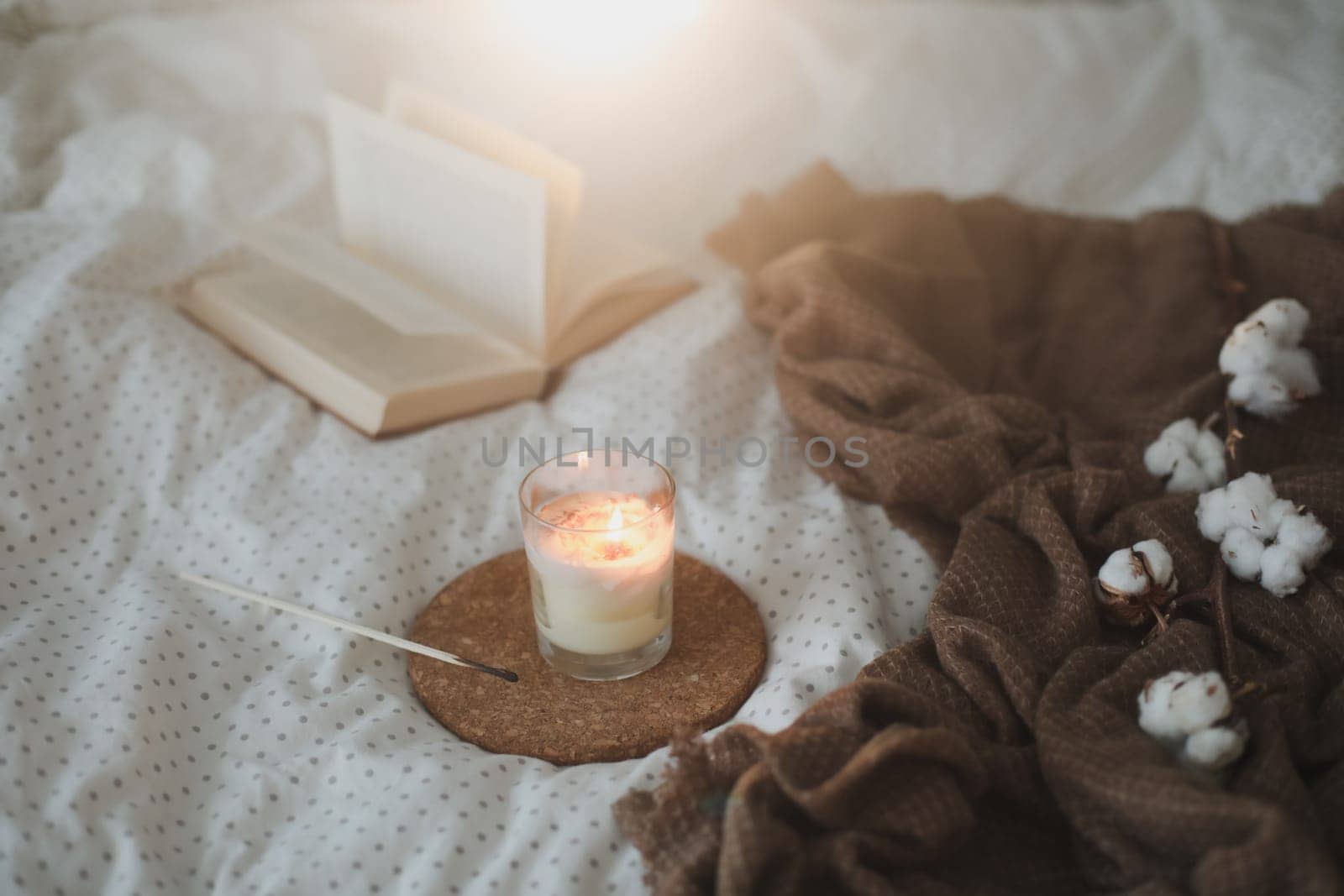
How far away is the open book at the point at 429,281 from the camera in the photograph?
1.06 meters

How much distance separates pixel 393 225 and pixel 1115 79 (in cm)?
101

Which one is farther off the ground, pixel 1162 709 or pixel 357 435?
pixel 1162 709

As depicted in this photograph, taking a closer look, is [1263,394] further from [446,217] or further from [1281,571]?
[446,217]

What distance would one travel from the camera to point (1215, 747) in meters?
0.59

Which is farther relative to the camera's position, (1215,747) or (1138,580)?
(1138,580)

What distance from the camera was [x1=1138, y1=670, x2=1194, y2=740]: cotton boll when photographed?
2.01ft

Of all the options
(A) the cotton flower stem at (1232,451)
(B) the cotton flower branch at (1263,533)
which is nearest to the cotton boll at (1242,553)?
(B) the cotton flower branch at (1263,533)

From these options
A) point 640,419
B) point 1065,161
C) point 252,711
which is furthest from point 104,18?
point 1065,161

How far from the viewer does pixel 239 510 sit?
93 cm

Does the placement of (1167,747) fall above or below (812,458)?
above

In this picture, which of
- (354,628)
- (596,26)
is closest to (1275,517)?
(354,628)

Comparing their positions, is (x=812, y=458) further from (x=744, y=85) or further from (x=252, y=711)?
(x=744, y=85)

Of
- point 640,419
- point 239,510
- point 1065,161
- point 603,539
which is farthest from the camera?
point 1065,161

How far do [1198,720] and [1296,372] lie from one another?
0.45 m
